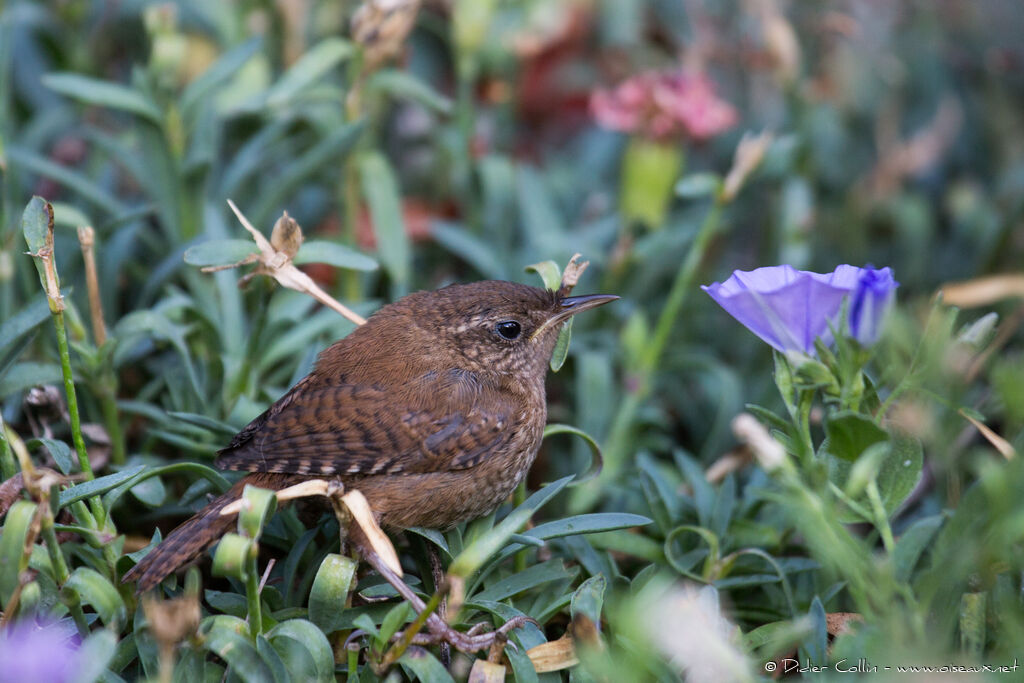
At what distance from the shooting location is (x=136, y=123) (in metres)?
3.29

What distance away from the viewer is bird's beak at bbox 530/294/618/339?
104 inches

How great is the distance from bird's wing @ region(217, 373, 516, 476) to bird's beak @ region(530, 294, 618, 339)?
0.32 metres

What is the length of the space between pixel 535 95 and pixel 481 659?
3211 mm

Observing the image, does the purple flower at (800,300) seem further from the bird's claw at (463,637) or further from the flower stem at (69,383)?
the flower stem at (69,383)

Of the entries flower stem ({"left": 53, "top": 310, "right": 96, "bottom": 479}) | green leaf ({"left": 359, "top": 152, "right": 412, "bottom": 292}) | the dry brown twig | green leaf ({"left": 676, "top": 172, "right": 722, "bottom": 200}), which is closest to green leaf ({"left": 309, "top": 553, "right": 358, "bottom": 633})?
flower stem ({"left": 53, "top": 310, "right": 96, "bottom": 479})

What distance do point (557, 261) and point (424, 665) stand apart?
5.77 feet

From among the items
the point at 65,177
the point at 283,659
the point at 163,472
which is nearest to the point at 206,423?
the point at 163,472

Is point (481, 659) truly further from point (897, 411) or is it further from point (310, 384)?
point (897, 411)

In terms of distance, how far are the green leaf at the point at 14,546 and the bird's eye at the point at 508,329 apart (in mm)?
1236

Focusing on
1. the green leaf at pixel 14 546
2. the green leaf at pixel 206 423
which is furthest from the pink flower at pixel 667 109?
the green leaf at pixel 14 546

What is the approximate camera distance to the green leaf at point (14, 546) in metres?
1.84

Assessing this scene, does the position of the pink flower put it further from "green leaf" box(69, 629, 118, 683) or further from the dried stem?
"green leaf" box(69, 629, 118, 683)

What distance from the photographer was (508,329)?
266 cm

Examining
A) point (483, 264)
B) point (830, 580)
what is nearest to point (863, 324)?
point (830, 580)
